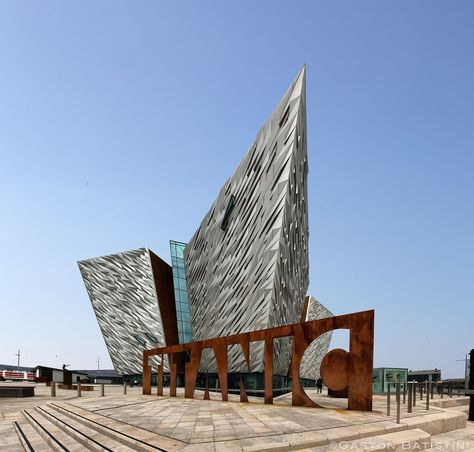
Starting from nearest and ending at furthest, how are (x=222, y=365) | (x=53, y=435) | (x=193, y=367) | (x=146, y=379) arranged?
(x=53, y=435), (x=222, y=365), (x=193, y=367), (x=146, y=379)

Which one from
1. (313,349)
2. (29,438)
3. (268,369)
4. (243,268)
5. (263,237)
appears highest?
(263,237)

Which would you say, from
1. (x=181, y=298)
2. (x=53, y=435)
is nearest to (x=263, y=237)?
(x=53, y=435)

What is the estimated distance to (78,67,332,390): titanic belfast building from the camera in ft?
96.4

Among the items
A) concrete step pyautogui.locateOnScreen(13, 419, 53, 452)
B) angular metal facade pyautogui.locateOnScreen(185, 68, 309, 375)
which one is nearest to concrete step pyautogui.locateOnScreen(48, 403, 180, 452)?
concrete step pyautogui.locateOnScreen(13, 419, 53, 452)

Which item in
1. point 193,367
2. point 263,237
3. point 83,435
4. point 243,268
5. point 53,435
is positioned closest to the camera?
point 83,435

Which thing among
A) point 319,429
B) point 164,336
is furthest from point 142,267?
point 319,429

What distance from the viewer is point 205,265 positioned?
40.4 meters

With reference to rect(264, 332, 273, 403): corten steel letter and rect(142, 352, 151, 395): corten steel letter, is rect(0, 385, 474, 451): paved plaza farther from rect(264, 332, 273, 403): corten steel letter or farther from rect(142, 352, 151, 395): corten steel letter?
rect(142, 352, 151, 395): corten steel letter

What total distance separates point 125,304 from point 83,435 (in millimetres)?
43483

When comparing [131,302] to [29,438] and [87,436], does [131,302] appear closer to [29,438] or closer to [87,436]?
[29,438]

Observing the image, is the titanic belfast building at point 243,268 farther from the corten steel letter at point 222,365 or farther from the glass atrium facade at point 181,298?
the corten steel letter at point 222,365

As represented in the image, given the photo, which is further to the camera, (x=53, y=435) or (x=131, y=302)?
(x=131, y=302)

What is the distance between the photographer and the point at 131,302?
5134 cm

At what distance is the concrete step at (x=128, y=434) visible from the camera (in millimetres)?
7902
